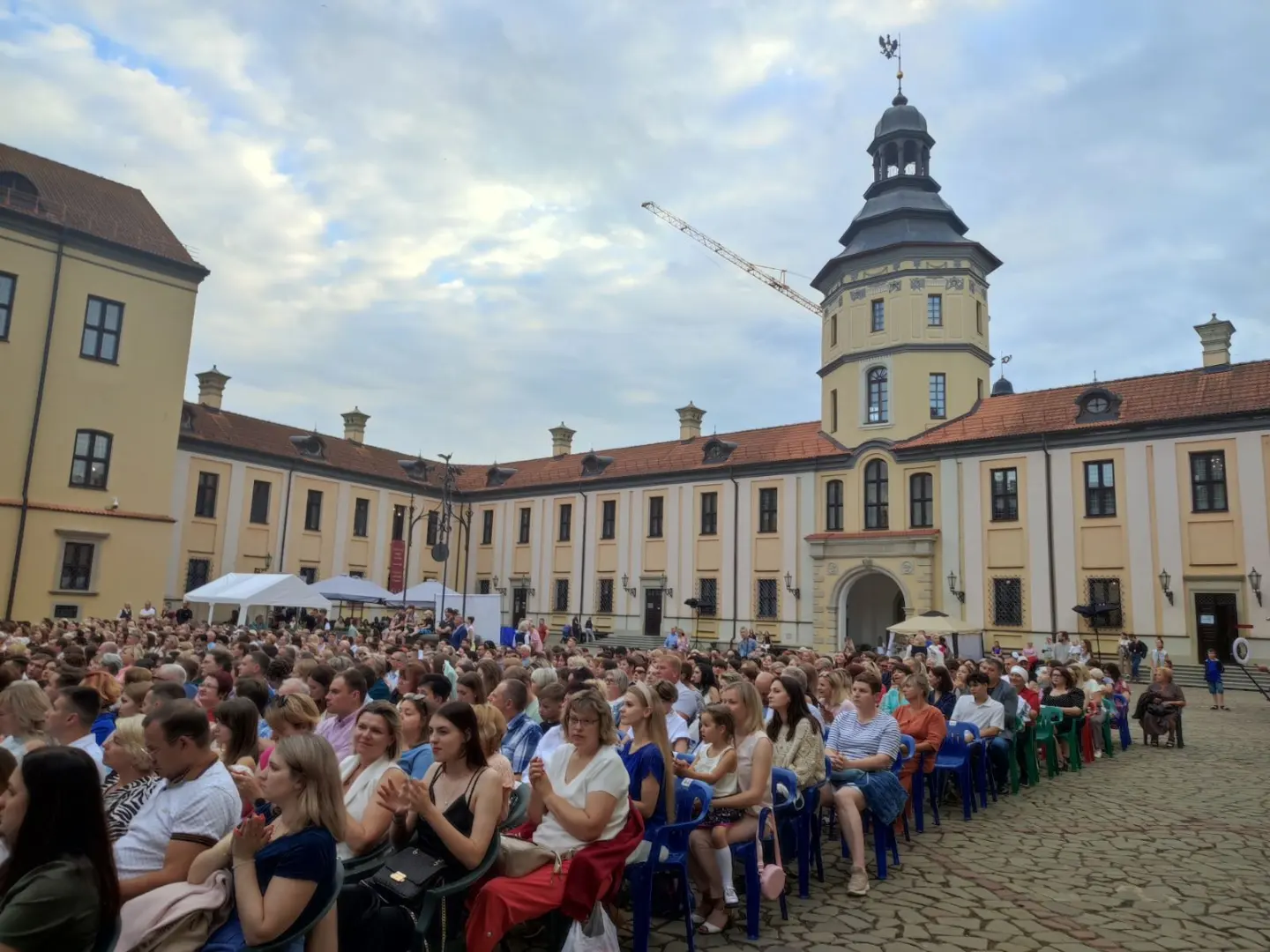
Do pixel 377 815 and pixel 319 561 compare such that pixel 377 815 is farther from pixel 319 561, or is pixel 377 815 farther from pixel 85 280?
pixel 319 561

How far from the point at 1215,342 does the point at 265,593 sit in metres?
29.0

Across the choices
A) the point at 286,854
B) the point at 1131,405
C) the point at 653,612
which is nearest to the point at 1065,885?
the point at 286,854

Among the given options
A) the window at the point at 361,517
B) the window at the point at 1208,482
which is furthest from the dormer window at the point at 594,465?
the window at the point at 1208,482

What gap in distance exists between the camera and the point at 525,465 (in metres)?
44.4

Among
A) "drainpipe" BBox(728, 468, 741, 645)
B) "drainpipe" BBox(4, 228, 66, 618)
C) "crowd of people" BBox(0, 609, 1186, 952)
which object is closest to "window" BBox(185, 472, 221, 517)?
"drainpipe" BBox(4, 228, 66, 618)

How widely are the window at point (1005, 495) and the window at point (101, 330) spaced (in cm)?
2891

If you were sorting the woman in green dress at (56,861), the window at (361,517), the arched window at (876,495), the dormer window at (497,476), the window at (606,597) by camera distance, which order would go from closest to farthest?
the woman in green dress at (56,861) < the arched window at (876,495) < the window at (606,597) < the window at (361,517) < the dormer window at (497,476)

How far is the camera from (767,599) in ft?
107

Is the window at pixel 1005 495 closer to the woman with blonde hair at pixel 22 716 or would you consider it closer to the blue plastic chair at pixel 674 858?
the blue plastic chair at pixel 674 858

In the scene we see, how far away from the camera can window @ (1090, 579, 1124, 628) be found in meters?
25.3

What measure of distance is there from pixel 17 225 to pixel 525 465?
963 inches

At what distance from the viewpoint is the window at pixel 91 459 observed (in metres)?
25.3

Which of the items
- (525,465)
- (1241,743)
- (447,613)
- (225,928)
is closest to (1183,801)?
(1241,743)

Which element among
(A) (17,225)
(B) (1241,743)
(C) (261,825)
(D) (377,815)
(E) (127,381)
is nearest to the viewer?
(C) (261,825)
